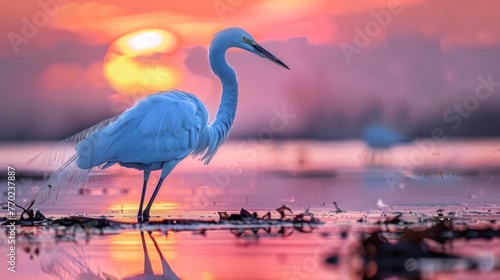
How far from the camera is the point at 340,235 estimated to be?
846 cm

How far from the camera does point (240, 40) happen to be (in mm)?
12391

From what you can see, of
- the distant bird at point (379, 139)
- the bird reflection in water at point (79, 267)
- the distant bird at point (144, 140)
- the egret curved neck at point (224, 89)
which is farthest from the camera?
the distant bird at point (379, 139)

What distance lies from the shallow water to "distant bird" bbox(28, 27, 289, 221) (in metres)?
0.58

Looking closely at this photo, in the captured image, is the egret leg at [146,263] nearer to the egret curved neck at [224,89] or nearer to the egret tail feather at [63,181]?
the egret tail feather at [63,181]

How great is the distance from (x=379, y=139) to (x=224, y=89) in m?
14.1

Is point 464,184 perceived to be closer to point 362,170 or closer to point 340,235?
point 362,170

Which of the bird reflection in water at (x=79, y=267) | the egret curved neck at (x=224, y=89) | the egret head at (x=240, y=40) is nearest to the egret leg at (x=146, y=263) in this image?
the bird reflection in water at (x=79, y=267)

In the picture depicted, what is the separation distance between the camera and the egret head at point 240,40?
1230 centimetres

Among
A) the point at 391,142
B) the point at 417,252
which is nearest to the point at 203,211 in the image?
the point at 417,252

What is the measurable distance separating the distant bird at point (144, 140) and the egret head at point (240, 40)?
3 cm

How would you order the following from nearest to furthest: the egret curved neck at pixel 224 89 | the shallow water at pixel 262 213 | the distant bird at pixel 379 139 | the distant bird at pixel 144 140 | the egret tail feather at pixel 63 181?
the shallow water at pixel 262 213
the egret tail feather at pixel 63 181
the distant bird at pixel 144 140
the egret curved neck at pixel 224 89
the distant bird at pixel 379 139

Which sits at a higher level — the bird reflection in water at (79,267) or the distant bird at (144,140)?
the distant bird at (144,140)

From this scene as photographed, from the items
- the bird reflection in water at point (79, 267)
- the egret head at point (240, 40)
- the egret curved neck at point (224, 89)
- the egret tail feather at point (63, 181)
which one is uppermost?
the egret head at point (240, 40)

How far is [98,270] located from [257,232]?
Result: 243 cm
